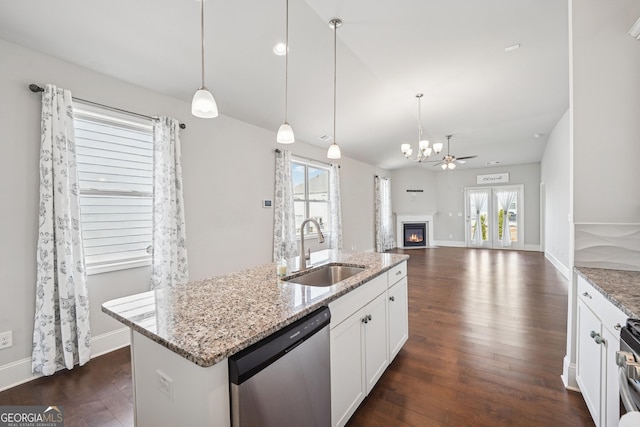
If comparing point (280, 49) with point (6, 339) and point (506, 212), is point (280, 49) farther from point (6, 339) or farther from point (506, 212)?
point (506, 212)

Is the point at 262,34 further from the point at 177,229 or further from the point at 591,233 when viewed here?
the point at 591,233

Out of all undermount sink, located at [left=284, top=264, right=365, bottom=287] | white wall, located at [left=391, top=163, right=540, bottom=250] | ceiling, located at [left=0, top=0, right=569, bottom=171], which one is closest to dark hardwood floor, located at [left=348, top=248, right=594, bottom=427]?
undermount sink, located at [left=284, top=264, right=365, bottom=287]

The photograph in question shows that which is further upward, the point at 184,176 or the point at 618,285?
the point at 184,176

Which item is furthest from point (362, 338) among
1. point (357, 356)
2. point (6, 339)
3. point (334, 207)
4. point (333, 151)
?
point (334, 207)

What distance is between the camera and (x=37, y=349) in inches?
83.9

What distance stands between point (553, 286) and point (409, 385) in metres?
4.03

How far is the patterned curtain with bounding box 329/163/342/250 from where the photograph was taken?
603 centimetres

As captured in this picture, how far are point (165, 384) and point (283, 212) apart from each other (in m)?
3.49

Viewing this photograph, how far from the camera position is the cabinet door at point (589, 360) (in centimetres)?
150

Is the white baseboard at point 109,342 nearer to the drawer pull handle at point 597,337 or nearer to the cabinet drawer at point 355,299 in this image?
the cabinet drawer at point 355,299

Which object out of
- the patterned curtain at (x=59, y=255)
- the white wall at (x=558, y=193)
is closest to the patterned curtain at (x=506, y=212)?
the white wall at (x=558, y=193)

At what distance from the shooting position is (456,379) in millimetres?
2111

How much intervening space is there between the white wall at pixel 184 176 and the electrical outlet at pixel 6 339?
26mm

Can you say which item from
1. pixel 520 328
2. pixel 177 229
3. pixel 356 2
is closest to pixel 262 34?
pixel 356 2
